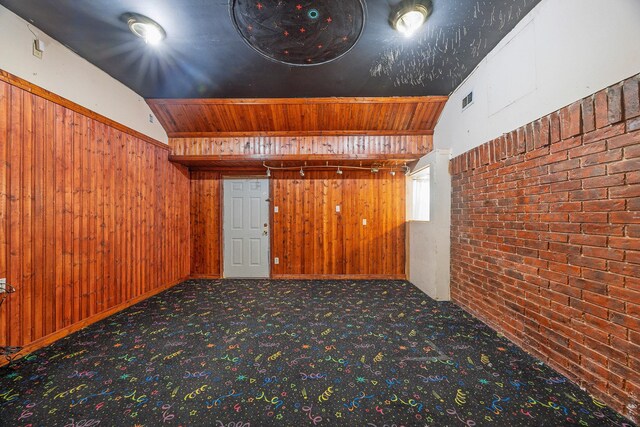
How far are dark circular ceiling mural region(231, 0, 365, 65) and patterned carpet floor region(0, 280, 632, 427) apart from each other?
2.15 m

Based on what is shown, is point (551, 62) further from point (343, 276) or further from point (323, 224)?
point (343, 276)

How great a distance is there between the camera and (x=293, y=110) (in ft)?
11.6

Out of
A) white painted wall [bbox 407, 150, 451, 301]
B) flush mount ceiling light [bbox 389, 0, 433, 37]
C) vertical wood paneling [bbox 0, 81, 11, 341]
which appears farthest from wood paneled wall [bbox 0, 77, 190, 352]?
white painted wall [bbox 407, 150, 451, 301]

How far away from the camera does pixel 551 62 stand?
5.98ft

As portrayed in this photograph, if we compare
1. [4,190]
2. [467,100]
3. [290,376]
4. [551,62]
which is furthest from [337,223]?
[4,190]

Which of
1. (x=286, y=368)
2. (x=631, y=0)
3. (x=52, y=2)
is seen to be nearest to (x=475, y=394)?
(x=286, y=368)

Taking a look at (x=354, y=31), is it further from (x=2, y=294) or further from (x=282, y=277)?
(x=282, y=277)

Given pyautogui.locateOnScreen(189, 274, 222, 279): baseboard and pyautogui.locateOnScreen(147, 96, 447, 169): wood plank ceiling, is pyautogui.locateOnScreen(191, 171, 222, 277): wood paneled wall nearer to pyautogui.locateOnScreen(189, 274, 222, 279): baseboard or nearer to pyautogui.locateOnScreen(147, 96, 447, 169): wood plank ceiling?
pyautogui.locateOnScreen(189, 274, 222, 279): baseboard

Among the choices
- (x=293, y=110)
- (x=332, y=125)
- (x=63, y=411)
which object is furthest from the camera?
(x=332, y=125)

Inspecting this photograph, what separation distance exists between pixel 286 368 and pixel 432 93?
3.75m

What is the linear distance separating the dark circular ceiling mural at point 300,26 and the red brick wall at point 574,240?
1665 mm

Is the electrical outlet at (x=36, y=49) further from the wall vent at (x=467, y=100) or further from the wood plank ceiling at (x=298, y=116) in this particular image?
the wall vent at (x=467, y=100)

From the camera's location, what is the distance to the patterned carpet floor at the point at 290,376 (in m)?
1.44

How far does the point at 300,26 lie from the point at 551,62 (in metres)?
2.01
